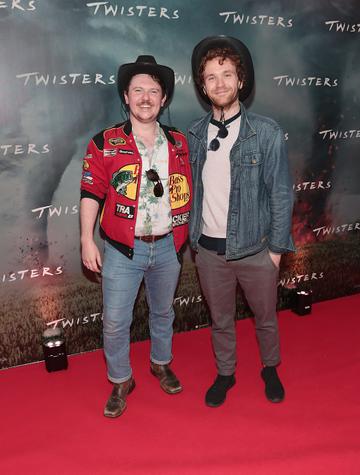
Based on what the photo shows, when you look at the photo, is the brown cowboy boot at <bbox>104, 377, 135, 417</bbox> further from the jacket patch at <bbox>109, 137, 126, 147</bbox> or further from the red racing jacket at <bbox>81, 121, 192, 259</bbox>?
the jacket patch at <bbox>109, 137, 126, 147</bbox>

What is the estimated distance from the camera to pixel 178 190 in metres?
2.49

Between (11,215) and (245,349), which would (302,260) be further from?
(11,215)

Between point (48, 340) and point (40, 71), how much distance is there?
1663 millimetres

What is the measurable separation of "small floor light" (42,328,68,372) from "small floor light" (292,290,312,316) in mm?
1825

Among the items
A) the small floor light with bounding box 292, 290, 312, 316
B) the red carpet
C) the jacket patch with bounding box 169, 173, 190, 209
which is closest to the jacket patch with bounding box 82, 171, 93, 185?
the jacket patch with bounding box 169, 173, 190, 209

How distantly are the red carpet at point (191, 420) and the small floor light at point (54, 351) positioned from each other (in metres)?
0.05

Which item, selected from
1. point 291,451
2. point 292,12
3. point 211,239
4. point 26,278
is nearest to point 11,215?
point 26,278

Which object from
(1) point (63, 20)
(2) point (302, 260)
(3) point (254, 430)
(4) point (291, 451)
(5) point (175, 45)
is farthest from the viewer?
(2) point (302, 260)

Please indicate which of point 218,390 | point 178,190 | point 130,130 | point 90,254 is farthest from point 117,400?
point 130,130

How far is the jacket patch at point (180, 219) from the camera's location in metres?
2.52

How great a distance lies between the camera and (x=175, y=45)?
306cm

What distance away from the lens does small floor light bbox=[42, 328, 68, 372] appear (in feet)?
9.98

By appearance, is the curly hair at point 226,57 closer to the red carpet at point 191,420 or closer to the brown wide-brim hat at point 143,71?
the brown wide-brim hat at point 143,71

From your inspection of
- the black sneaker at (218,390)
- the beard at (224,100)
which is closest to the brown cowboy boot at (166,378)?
the black sneaker at (218,390)
